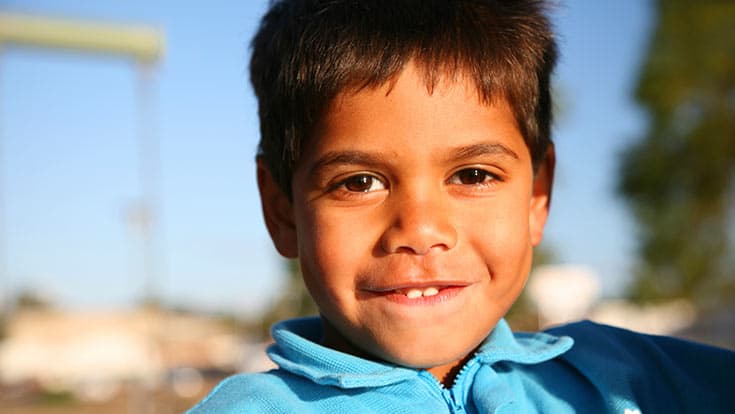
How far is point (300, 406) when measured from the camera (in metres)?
1.37

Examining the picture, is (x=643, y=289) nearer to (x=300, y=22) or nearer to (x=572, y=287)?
(x=572, y=287)

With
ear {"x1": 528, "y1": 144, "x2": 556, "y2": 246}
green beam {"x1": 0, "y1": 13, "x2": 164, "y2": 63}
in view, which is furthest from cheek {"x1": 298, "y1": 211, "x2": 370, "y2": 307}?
green beam {"x1": 0, "y1": 13, "x2": 164, "y2": 63}

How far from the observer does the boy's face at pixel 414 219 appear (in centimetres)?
134

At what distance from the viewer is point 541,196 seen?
67.5 inches

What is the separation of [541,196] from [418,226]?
486mm

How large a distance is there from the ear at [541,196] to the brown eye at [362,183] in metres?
0.41

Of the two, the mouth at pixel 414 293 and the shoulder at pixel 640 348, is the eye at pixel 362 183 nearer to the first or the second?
the mouth at pixel 414 293

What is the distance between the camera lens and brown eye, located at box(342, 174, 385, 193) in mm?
1391

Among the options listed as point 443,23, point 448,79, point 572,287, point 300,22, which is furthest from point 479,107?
point 572,287

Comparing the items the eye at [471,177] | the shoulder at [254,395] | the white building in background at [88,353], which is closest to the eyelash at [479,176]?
the eye at [471,177]

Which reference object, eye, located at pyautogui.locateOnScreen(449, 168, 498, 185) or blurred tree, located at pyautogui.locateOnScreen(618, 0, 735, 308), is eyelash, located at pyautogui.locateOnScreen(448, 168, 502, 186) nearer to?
eye, located at pyautogui.locateOnScreen(449, 168, 498, 185)

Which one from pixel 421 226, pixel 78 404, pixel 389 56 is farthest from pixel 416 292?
pixel 78 404

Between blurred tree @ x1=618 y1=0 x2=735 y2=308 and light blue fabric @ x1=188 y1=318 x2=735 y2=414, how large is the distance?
449 inches

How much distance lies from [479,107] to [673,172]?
42.6 ft
